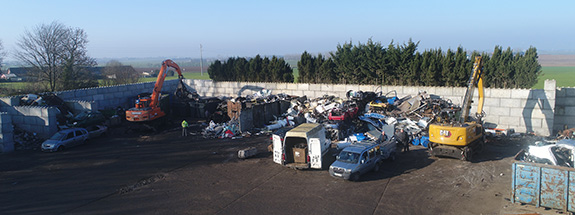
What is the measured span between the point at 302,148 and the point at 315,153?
2.40 ft

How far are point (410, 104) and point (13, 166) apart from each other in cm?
2204

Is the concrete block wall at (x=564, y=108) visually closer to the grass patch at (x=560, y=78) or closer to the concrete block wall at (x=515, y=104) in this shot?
the concrete block wall at (x=515, y=104)

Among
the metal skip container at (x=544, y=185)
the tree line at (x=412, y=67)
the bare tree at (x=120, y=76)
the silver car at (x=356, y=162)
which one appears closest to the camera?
the metal skip container at (x=544, y=185)

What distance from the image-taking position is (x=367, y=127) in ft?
72.9

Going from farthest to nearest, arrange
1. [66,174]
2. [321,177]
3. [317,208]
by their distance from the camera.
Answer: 1. [66,174]
2. [321,177]
3. [317,208]

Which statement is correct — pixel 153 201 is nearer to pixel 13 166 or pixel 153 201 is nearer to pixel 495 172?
pixel 13 166

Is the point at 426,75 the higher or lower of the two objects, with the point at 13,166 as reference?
higher

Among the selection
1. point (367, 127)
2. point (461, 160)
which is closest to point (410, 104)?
point (367, 127)

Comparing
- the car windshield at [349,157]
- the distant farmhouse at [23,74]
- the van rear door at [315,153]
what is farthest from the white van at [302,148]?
the distant farmhouse at [23,74]

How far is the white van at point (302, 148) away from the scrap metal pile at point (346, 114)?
4.99 m

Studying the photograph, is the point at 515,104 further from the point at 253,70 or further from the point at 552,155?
the point at 253,70

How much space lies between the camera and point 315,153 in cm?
1502

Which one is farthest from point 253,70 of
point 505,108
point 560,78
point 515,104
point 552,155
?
point 560,78

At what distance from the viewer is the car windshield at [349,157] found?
557 inches
